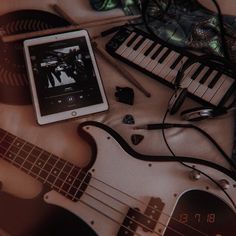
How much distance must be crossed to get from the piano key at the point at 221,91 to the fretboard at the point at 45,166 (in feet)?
1.05

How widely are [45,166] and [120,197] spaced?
17 cm

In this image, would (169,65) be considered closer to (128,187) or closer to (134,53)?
(134,53)

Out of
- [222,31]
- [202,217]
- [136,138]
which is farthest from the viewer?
[222,31]

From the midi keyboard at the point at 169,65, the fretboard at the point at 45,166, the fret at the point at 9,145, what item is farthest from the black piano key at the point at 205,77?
the fret at the point at 9,145

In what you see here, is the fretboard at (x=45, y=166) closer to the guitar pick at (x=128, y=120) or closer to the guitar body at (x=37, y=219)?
the guitar body at (x=37, y=219)

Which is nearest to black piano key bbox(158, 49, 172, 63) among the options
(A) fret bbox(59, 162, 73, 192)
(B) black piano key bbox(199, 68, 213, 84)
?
(B) black piano key bbox(199, 68, 213, 84)

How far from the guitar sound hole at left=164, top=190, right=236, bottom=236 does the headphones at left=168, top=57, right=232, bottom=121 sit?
0.17 meters

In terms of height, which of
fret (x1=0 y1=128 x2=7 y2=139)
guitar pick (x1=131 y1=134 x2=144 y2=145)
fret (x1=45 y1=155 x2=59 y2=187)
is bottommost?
fret (x1=45 y1=155 x2=59 y2=187)

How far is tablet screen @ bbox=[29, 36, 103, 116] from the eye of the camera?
81cm

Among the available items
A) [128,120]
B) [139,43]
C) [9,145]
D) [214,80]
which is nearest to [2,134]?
[9,145]

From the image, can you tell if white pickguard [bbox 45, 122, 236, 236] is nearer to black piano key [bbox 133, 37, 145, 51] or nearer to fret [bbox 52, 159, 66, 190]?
fret [bbox 52, 159, 66, 190]

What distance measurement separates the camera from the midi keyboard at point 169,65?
79 cm

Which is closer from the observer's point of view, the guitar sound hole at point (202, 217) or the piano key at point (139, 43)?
the guitar sound hole at point (202, 217)

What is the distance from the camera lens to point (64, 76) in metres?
0.83
